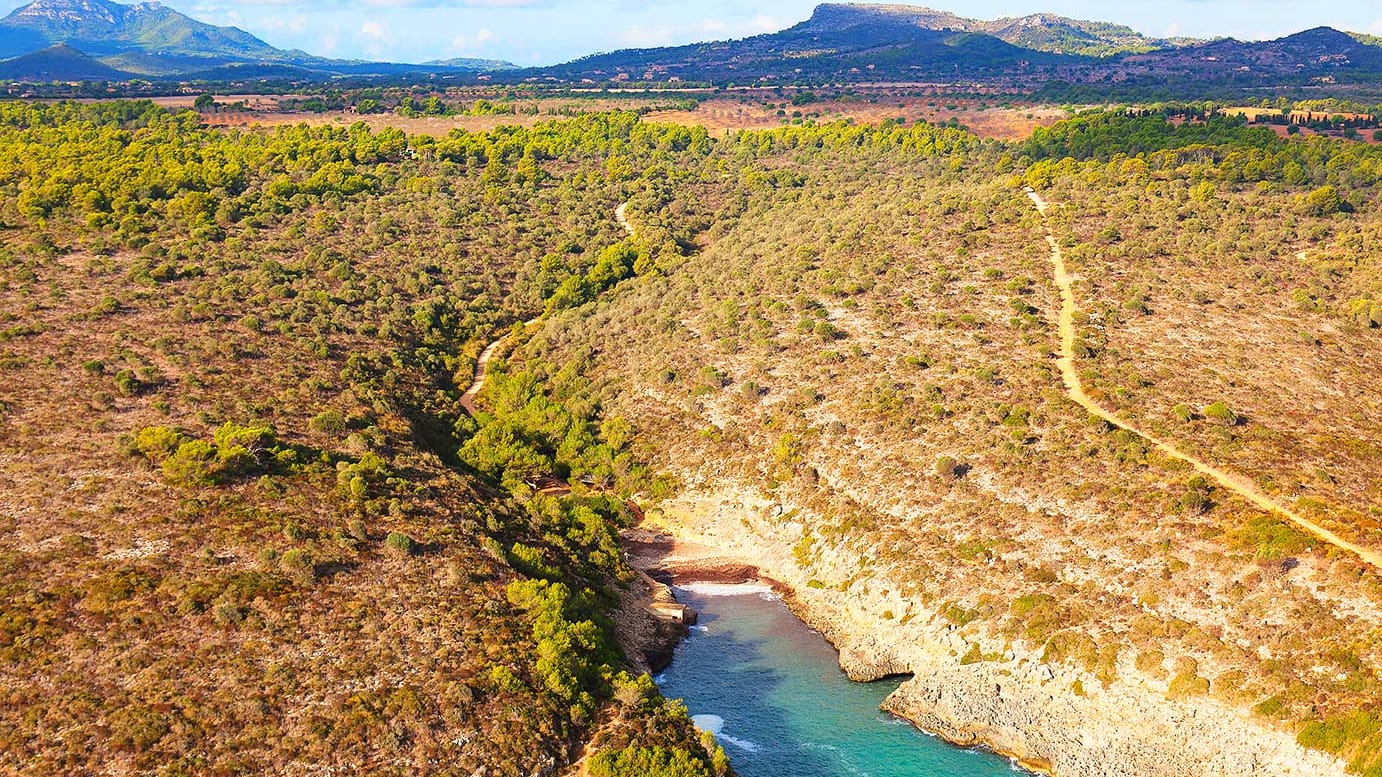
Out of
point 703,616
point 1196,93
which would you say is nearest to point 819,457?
point 703,616

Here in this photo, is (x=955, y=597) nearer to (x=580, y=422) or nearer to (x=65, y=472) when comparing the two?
(x=580, y=422)

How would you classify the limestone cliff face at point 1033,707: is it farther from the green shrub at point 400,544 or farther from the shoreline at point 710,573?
the green shrub at point 400,544

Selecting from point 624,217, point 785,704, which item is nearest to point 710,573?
point 785,704

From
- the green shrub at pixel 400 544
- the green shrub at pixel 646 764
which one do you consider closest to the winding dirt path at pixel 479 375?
the green shrub at pixel 400 544

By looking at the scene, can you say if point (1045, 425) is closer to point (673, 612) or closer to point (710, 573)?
point (710, 573)

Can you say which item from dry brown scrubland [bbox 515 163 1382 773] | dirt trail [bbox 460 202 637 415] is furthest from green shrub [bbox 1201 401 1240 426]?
dirt trail [bbox 460 202 637 415]

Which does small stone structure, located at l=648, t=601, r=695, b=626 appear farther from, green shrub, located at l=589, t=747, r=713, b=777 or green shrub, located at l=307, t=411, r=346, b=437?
green shrub, located at l=307, t=411, r=346, b=437

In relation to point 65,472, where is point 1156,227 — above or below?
above
